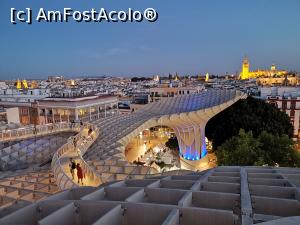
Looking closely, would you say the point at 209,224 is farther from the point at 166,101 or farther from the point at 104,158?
the point at 166,101

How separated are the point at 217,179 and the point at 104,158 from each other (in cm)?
1155

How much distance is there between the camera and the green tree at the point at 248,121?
3322 centimetres

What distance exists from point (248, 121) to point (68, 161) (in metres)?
24.2

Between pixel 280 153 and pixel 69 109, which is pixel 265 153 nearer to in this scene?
pixel 280 153

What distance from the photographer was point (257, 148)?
23422mm

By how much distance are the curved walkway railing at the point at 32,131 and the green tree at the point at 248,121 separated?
18.2 metres

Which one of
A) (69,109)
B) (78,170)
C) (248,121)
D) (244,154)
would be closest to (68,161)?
(78,170)

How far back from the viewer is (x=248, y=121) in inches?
1316

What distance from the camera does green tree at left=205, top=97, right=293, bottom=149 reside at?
3322cm

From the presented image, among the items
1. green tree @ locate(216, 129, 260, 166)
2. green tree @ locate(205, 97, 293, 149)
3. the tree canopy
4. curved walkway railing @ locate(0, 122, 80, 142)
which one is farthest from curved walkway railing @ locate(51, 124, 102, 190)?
green tree @ locate(205, 97, 293, 149)

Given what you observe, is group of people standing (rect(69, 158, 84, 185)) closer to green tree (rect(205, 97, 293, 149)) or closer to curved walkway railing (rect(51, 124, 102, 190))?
curved walkway railing (rect(51, 124, 102, 190))

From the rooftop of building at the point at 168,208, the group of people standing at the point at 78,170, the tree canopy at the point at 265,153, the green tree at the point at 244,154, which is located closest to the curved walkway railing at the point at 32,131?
the group of people standing at the point at 78,170

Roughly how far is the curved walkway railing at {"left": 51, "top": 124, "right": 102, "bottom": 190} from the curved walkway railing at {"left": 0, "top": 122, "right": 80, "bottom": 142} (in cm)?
202

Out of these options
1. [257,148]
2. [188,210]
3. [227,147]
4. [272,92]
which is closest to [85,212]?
[188,210]
